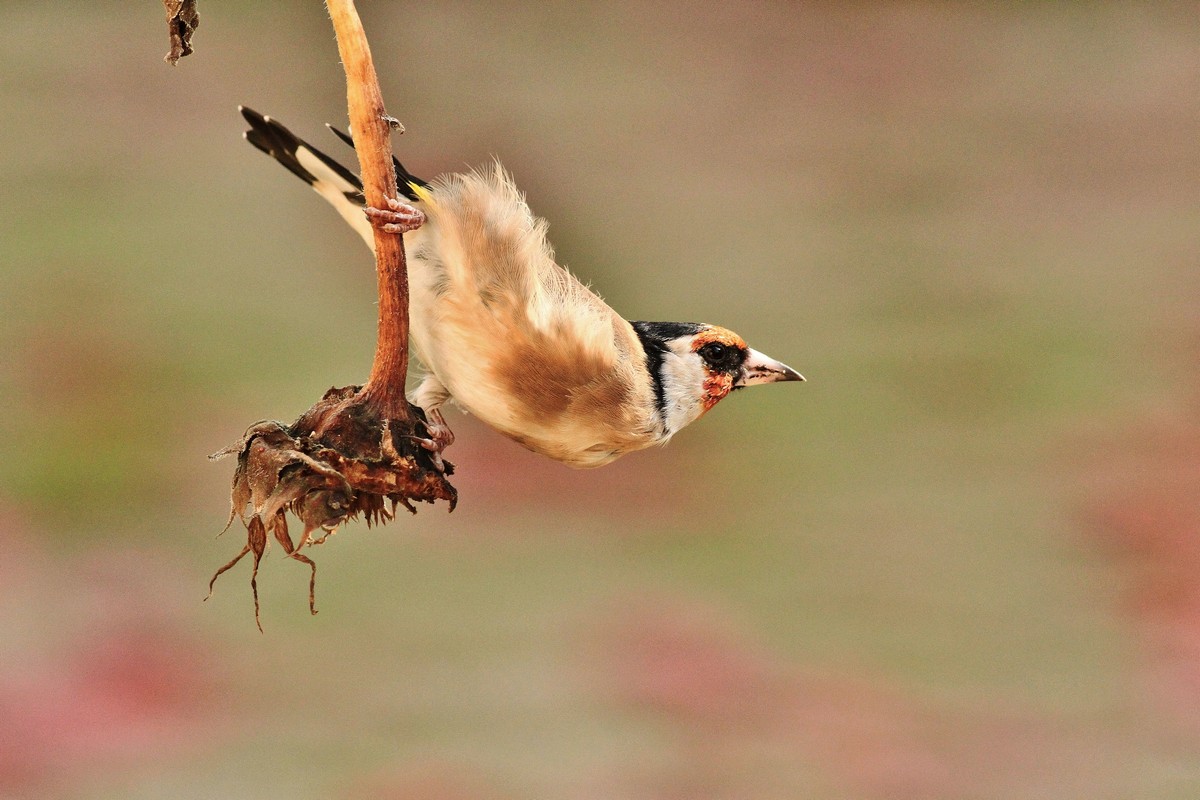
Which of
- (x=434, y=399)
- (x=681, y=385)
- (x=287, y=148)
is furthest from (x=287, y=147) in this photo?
(x=681, y=385)

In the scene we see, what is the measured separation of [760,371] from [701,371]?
0.18 ft

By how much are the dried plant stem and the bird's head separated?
12.7 inches

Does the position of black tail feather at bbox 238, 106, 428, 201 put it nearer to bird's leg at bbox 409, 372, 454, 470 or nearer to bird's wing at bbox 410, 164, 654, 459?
bird's wing at bbox 410, 164, 654, 459

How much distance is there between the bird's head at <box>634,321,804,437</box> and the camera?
100cm

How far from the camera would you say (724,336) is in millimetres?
996

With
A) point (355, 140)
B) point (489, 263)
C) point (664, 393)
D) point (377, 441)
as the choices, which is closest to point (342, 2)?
point (355, 140)

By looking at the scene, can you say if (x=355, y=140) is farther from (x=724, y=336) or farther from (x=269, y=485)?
(x=724, y=336)

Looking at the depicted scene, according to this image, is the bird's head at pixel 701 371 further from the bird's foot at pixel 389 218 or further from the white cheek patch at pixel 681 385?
the bird's foot at pixel 389 218

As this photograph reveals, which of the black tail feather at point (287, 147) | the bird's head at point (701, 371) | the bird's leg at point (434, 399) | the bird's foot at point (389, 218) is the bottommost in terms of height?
the bird's foot at point (389, 218)

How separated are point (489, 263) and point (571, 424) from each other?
0.50 feet

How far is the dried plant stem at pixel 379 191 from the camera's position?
607 mm

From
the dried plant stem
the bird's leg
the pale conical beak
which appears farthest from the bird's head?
the dried plant stem

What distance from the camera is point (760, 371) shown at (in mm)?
1013

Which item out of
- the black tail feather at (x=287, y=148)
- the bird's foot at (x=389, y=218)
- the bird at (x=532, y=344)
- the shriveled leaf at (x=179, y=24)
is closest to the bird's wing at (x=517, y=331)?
the bird at (x=532, y=344)
